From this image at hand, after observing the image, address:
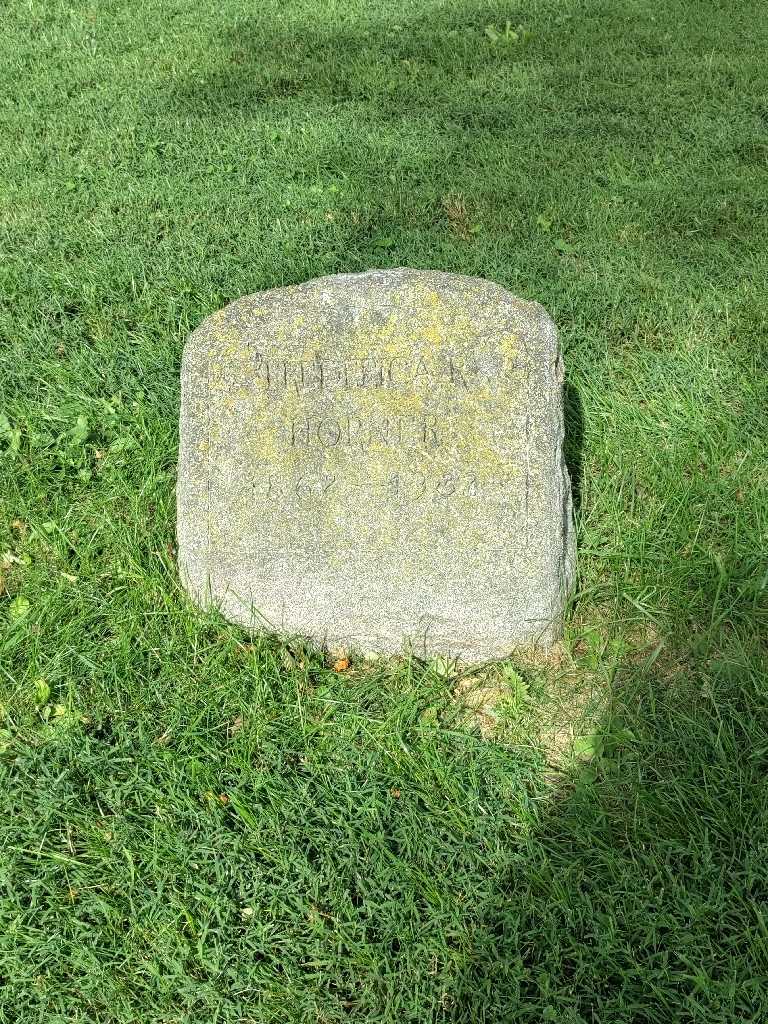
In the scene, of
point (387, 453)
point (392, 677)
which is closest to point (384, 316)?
point (387, 453)

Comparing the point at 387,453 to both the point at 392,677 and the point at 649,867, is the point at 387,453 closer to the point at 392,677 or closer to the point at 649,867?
the point at 392,677

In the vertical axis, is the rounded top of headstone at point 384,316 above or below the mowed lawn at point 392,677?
above

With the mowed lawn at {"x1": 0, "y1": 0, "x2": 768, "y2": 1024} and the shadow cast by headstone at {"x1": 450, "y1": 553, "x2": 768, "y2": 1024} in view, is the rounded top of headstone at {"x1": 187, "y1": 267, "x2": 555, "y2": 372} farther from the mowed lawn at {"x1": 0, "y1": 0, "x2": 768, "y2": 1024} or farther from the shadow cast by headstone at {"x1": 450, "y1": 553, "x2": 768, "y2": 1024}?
the shadow cast by headstone at {"x1": 450, "y1": 553, "x2": 768, "y2": 1024}

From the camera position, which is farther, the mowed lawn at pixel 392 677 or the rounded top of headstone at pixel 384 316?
the rounded top of headstone at pixel 384 316

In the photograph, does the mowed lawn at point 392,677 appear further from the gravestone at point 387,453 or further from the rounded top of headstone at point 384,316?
the rounded top of headstone at point 384,316

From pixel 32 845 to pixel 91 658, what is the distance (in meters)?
0.60

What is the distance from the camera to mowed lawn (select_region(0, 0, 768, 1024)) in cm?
201

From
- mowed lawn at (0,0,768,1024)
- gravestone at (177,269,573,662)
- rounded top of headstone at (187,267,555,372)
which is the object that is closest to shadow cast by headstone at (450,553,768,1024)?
mowed lawn at (0,0,768,1024)

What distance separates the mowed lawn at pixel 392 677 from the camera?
2.01 m

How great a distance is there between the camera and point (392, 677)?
8.65ft

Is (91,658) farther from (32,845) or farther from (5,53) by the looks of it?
(5,53)

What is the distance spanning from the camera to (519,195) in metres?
4.77

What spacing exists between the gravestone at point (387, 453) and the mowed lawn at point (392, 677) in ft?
Answer: 0.83

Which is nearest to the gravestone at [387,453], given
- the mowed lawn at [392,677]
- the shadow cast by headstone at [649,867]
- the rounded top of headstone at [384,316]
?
the rounded top of headstone at [384,316]
